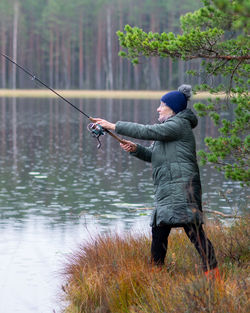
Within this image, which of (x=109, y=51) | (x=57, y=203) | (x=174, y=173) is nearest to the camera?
(x=174, y=173)

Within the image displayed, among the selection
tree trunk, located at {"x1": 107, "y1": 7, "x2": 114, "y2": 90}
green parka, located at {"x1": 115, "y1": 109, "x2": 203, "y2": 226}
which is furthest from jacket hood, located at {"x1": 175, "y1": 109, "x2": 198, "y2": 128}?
tree trunk, located at {"x1": 107, "y1": 7, "x2": 114, "y2": 90}

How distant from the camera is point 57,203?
13211 mm

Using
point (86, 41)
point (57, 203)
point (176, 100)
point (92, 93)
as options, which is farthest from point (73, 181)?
point (86, 41)

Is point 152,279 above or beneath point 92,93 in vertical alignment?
above

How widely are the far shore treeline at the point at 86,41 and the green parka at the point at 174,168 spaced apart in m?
79.8

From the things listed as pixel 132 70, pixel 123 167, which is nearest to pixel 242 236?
pixel 123 167

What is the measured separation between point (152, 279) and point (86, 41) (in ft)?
297

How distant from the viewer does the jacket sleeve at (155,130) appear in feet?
19.5

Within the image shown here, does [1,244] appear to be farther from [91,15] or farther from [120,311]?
[91,15]

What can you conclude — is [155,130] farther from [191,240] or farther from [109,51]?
[109,51]

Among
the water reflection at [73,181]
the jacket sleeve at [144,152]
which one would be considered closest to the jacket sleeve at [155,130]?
the jacket sleeve at [144,152]

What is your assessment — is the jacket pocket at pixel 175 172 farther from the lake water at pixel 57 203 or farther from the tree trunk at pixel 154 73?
the tree trunk at pixel 154 73

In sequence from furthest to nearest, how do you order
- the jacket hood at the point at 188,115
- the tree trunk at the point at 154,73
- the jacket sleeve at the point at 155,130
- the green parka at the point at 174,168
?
1. the tree trunk at the point at 154,73
2. the jacket hood at the point at 188,115
3. the jacket sleeve at the point at 155,130
4. the green parka at the point at 174,168

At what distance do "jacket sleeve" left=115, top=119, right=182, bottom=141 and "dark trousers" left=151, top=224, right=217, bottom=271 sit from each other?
2.32 feet
